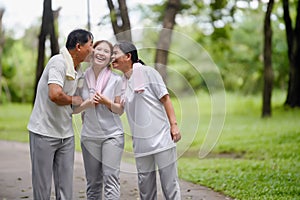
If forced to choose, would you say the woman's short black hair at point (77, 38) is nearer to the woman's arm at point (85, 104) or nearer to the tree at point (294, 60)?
the woman's arm at point (85, 104)

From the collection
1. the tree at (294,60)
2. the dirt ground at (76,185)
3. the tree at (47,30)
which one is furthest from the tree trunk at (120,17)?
the tree at (294,60)

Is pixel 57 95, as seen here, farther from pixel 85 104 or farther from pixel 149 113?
pixel 149 113

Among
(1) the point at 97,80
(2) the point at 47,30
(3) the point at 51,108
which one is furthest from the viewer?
(2) the point at 47,30

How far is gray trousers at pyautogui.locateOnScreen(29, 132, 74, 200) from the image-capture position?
5.25m

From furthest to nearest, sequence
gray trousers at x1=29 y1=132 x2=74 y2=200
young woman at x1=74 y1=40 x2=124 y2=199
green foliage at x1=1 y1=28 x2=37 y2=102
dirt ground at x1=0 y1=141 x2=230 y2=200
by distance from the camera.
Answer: green foliage at x1=1 y1=28 x2=37 y2=102 → dirt ground at x1=0 y1=141 x2=230 y2=200 → young woman at x1=74 y1=40 x2=124 y2=199 → gray trousers at x1=29 y1=132 x2=74 y2=200

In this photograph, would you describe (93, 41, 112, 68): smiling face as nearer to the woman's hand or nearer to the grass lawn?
the grass lawn

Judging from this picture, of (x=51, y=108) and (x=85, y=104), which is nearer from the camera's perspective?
(x=51, y=108)

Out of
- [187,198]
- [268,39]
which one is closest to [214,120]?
[187,198]

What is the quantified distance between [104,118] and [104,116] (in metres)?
0.02

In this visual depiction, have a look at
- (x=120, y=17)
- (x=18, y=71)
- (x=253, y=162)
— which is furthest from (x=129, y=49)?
(x=18, y=71)

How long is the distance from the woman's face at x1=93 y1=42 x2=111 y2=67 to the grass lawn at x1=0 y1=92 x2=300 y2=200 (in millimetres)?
579

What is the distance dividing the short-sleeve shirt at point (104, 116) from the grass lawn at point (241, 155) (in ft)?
0.64

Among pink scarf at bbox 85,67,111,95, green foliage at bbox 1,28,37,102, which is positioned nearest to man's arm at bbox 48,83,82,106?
pink scarf at bbox 85,67,111,95

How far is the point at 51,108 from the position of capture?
5.22m
